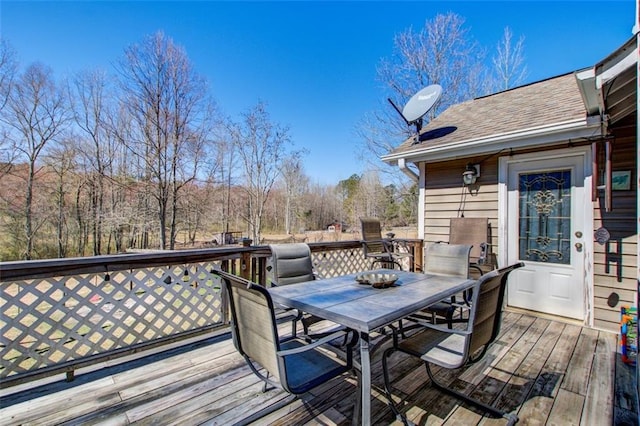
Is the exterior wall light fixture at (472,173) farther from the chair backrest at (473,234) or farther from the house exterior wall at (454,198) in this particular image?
the chair backrest at (473,234)

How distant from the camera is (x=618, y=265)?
3242 mm

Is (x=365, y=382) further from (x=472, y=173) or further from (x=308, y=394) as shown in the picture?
(x=472, y=173)

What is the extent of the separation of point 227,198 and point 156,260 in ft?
43.1

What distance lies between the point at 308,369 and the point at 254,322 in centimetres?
42

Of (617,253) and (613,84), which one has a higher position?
(613,84)

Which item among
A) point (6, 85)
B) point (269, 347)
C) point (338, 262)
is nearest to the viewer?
point (269, 347)

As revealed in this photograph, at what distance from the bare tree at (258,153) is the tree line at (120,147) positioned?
155cm

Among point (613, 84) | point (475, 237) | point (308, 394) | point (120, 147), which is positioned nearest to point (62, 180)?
point (120, 147)

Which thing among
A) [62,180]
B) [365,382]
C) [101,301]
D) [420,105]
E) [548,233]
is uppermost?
Result: [420,105]

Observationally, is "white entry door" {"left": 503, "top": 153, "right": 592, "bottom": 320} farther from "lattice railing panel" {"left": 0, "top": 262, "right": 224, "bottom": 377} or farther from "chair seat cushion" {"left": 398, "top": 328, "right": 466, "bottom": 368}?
"lattice railing panel" {"left": 0, "top": 262, "right": 224, "bottom": 377}

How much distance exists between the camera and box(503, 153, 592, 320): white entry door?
353 centimetres

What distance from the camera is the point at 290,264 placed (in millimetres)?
2898

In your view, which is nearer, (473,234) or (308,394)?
(308,394)

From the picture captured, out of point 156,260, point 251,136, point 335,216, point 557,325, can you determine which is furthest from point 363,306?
point 335,216
